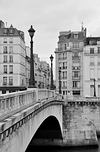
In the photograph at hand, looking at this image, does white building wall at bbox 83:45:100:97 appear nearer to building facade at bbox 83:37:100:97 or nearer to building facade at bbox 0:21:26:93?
building facade at bbox 83:37:100:97

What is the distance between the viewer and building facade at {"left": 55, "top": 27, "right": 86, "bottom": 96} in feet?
241

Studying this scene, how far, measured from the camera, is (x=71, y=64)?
73625 millimetres

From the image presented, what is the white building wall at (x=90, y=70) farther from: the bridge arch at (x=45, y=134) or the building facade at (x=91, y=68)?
the bridge arch at (x=45, y=134)

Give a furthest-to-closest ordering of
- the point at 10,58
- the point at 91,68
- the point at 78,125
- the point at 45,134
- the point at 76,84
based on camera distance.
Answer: the point at 76,84 → the point at 91,68 → the point at 10,58 → the point at 78,125 → the point at 45,134

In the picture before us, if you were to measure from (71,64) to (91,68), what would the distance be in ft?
15.7

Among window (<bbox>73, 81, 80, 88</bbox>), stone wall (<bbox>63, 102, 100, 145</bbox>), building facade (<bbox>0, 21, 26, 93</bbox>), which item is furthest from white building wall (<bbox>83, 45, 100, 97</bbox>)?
stone wall (<bbox>63, 102, 100, 145</bbox>)

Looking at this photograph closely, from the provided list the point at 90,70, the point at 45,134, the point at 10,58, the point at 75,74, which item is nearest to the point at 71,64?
the point at 75,74

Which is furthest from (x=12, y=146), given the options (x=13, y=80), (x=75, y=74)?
(x=75, y=74)

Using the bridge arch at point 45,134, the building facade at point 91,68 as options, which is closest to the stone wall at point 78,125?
the bridge arch at point 45,134

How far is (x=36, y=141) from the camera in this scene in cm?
3981

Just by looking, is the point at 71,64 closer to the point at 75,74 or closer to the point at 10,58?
the point at 75,74

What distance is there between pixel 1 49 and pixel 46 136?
23.1 meters

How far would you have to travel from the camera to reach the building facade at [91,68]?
71.8m

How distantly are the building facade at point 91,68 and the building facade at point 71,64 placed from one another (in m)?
1.21
